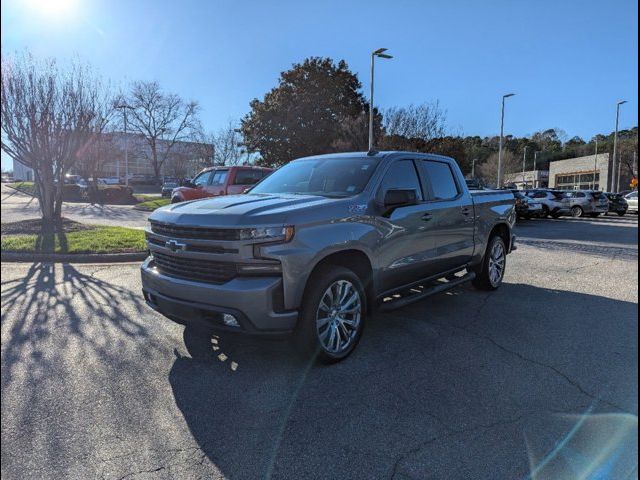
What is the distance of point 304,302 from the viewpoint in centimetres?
368

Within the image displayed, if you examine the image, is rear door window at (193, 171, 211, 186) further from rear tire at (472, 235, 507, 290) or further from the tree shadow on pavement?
rear tire at (472, 235, 507, 290)

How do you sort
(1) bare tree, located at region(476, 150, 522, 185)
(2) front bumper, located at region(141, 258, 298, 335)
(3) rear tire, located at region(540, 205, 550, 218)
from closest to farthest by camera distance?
(2) front bumper, located at region(141, 258, 298, 335)
(3) rear tire, located at region(540, 205, 550, 218)
(1) bare tree, located at region(476, 150, 522, 185)

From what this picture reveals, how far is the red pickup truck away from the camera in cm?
1406

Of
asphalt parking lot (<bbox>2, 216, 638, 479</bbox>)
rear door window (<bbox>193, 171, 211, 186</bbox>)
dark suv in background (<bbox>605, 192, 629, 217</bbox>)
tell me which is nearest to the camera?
asphalt parking lot (<bbox>2, 216, 638, 479</bbox>)

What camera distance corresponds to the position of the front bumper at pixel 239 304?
3.43m

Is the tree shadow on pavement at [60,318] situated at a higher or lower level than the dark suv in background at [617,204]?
lower

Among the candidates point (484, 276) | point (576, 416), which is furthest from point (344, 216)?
point (484, 276)

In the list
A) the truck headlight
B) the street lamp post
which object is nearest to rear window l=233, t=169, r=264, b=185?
the truck headlight

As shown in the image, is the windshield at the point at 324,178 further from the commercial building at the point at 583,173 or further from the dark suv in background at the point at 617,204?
the commercial building at the point at 583,173

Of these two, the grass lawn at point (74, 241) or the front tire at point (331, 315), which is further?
the grass lawn at point (74, 241)

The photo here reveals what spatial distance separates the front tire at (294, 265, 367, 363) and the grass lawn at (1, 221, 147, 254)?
20.2 feet

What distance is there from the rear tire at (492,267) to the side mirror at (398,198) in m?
2.43

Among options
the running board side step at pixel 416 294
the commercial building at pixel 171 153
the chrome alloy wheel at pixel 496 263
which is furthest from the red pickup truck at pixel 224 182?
the commercial building at pixel 171 153

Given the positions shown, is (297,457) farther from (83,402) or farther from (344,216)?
(344,216)
